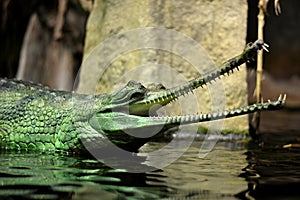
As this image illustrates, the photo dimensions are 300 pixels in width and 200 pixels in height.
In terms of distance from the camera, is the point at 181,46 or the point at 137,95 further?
the point at 181,46

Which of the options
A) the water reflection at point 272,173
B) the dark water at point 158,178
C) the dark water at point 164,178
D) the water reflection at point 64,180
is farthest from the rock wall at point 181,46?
the water reflection at point 64,180

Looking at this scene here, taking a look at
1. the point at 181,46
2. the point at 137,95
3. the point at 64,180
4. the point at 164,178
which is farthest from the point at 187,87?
the point at 181,46

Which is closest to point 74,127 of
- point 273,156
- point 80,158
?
point 80,158

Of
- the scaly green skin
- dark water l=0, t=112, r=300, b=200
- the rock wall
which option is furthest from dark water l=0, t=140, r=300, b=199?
the rock wall

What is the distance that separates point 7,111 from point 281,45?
7.73 meters

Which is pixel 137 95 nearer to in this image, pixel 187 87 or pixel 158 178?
pixel 187 87

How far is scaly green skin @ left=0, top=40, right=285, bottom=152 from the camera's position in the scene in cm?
312

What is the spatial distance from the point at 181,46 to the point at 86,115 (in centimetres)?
169

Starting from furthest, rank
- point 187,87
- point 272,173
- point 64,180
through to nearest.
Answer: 1. point 187,87
2. point 272,173
3. point 64,180

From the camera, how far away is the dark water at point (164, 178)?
2246 millimetres

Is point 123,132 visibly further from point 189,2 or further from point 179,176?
point 189,2

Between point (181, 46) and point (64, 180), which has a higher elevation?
point (181, 46)

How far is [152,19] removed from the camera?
4.88m

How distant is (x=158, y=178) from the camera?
2.64 meters
